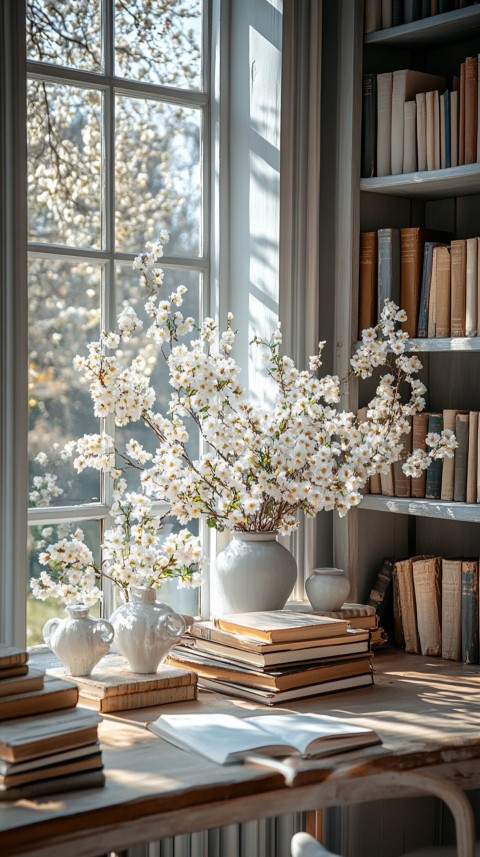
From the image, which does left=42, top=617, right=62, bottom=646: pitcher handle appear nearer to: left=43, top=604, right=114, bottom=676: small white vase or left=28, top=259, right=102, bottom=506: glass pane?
left=43, top=604, right=114, bottom=676: small white vase

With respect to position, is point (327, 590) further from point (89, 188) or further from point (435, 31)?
point (435, 31)

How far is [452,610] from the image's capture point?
271cm

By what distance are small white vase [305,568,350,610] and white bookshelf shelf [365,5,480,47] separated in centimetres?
138

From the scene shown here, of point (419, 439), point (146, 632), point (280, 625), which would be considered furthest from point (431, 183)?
point (146, 632)

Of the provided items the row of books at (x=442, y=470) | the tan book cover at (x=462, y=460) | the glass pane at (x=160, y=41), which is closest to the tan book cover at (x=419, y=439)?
the row of books at (x=442, y=470)

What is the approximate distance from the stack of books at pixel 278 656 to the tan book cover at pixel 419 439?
477 millimetres

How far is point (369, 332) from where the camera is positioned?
2.69 m

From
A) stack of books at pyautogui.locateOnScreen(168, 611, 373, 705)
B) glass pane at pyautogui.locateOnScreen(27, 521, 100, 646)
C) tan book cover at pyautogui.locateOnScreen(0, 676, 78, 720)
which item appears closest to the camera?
tan book cover at pyautogui.locateOnScreen(0, 676, 78, 720)

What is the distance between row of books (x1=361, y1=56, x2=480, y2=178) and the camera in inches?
104

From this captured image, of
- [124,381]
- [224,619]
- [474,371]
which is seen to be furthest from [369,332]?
[224,619]

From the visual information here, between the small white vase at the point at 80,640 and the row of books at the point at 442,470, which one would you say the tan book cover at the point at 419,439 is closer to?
the row of books at the point at 442,470

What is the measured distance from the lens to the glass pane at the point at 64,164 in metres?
2.61

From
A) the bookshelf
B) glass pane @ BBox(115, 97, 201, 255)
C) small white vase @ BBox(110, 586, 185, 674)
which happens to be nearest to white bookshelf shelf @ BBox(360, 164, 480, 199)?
the bookshelf

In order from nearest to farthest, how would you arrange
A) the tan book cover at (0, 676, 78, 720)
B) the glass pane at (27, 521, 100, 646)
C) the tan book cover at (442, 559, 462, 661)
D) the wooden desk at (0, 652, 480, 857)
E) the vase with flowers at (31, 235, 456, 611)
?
the wooden desk at (0, 652, 480, 857) → the tan book cover at (0, 676, 78, 720) → the vase with flowers at (31, 235, 456, 611) → the glass pane at (27, 521, 100, 646) → the tan book cover at (442, 559, 462, 661)
